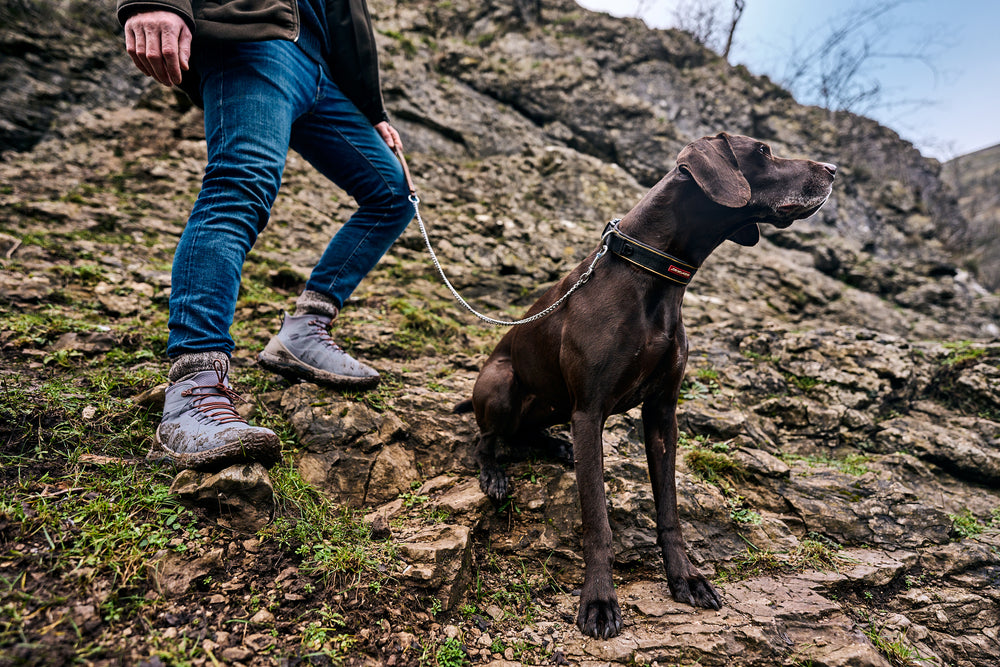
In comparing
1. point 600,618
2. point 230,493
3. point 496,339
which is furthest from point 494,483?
point 496,339

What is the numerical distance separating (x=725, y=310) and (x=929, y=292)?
4317 millimetres

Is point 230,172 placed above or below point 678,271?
below

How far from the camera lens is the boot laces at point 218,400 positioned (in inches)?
78.2

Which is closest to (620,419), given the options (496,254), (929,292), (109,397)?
(109,397)

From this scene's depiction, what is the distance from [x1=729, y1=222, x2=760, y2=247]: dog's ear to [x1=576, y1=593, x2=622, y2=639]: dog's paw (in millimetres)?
1860

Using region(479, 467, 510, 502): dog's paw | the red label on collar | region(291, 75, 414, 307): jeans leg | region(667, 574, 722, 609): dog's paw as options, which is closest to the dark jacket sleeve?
region(291, 75, 414, 307): jeans leg

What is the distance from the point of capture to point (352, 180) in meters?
2.95

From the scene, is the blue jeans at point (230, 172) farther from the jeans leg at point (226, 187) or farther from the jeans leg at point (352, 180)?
the jeans leg at point (352, 180)

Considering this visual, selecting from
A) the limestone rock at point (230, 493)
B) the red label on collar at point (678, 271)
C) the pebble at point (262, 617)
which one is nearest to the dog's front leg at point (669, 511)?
the red label on collar at point (678, 271)

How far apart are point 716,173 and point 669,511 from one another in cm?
163

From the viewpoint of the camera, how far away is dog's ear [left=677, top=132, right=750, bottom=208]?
2.37 metres

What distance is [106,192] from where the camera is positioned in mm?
5605

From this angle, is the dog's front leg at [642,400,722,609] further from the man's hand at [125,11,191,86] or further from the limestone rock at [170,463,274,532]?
the man's hand at [125,11,191,86]

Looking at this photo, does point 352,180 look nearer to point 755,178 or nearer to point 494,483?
point 494,483
